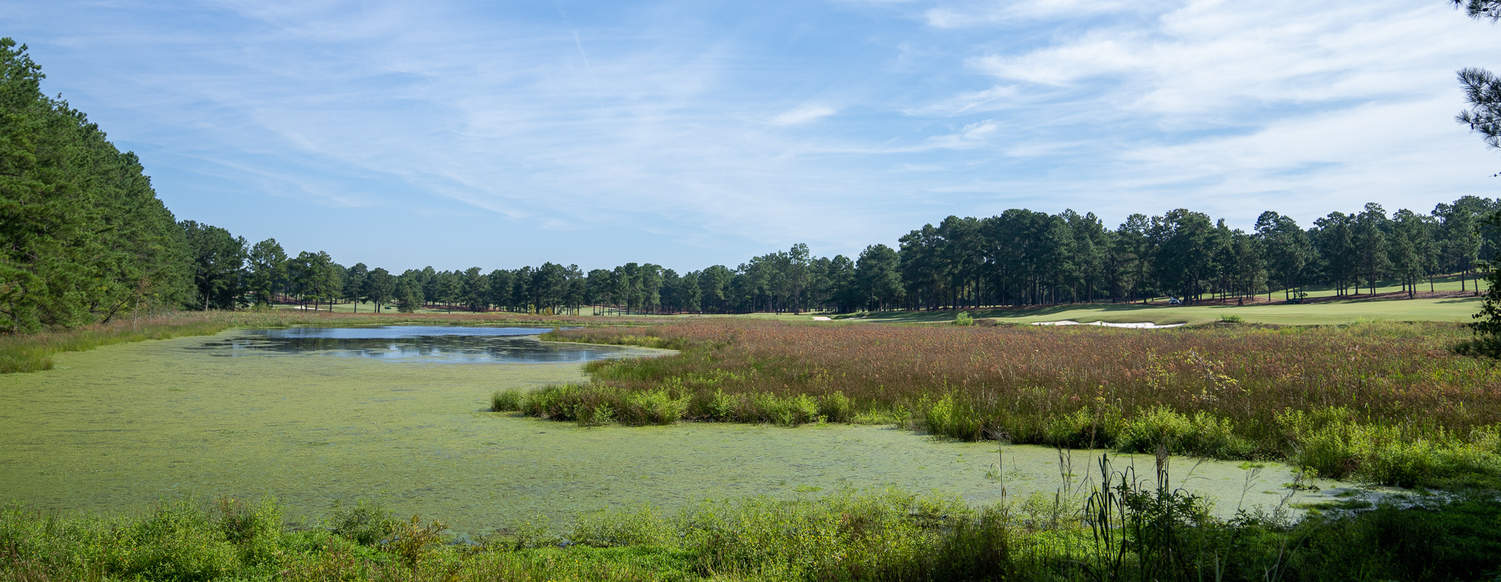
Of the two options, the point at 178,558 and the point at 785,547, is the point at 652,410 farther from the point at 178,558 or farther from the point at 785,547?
the point at 178,558

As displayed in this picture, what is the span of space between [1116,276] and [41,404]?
9619 centimetres

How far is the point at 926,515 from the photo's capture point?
5.86m

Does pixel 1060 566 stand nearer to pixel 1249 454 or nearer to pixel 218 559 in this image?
pixel 218 559

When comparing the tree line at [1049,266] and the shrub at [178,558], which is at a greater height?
the tree line at [1049,266]

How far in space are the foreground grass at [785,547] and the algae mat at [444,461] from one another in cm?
96

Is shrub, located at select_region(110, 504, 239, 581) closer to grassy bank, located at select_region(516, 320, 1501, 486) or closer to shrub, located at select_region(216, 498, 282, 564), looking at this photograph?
shrub, located at select_region(216, 498, 282, 564)

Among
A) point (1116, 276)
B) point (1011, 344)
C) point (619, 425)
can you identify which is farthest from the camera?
point (1116, 276)

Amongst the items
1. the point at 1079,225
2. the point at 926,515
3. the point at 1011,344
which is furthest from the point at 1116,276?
the point at 926,515

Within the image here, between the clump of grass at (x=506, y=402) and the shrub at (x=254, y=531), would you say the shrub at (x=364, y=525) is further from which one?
the clump of grass at (x=506, y=402)

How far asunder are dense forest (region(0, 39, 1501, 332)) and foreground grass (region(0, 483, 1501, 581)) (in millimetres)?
3384

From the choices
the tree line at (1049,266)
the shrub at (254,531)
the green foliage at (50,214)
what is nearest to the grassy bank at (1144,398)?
the shrub at (254,531)

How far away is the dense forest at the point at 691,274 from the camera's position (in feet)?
83.6

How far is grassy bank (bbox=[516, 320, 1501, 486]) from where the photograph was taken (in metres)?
7.90

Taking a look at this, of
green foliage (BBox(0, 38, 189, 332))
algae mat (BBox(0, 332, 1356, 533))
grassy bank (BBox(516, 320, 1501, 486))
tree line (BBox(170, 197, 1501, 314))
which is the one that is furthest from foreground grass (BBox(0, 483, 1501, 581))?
tree line (BBox(170, 197, 1501, 314))
